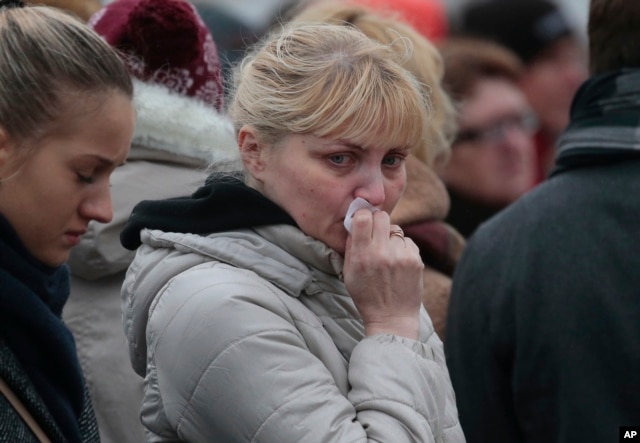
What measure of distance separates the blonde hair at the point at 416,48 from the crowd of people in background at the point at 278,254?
0.62ft

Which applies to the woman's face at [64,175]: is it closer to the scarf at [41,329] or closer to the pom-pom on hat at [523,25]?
the scarf at [41,329]

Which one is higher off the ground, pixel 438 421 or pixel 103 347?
pixel 438 421

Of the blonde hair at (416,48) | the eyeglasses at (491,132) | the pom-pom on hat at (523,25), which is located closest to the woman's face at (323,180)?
the blonde hair at (416,48)

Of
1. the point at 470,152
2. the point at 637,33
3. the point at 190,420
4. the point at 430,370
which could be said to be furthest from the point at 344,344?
the point at 470,152

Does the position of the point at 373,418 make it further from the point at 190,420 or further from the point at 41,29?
the point at 41,29

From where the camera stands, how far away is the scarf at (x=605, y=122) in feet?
10.7

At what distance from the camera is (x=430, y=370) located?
8.08ft

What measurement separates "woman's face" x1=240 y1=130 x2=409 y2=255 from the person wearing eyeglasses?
2923 millimetres

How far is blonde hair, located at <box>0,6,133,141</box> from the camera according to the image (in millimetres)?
2301

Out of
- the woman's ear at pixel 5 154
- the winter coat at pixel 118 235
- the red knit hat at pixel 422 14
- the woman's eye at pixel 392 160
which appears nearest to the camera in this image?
the woman's ear at pixel 5 154

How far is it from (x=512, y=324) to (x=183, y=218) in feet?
3.69

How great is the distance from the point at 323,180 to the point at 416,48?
135cm

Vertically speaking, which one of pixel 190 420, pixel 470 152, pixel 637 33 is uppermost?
pixel 637 33

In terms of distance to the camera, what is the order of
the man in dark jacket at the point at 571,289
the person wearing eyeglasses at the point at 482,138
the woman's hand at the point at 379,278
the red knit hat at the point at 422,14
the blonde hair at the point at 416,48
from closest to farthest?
the woman's hand at the point at 379,278 → the man in dark jacket at the point at 571,289 → the blonde hair at the point at 416,48 → the red knit hat at the point at 422,14 → the person wearing eyeglasses at the point at 482,138
